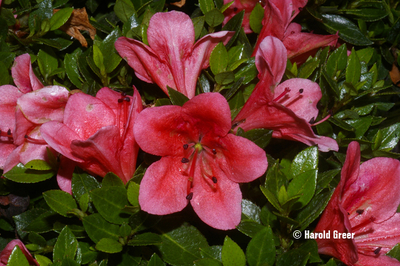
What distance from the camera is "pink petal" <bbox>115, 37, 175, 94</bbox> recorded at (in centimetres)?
136

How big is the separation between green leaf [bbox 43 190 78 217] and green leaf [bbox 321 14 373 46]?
1.38 meters

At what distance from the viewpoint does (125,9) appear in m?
1.66

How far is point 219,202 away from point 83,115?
1.67ft

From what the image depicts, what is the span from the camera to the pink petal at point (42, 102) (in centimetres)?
130

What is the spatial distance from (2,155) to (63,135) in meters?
0.45

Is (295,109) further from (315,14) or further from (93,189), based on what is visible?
(93,189)

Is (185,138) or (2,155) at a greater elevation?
(185,138)

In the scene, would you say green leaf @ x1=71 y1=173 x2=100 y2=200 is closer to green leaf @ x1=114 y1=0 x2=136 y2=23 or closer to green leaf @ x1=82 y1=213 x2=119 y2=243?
green leaf @ x1=82 y1=213 x2=119 y2=243

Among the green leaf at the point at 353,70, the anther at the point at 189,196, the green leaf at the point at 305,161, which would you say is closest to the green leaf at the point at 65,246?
the anther at the point at 189,196

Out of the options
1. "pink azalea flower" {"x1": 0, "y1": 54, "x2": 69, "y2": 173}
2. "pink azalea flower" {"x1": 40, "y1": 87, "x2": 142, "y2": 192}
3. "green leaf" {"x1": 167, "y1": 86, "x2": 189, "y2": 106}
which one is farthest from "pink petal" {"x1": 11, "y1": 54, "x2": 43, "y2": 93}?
"green leaf" {"x1": 167, "y1": 86, "x2": 189, "y2": 106}

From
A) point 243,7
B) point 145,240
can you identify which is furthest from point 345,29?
point 145,240

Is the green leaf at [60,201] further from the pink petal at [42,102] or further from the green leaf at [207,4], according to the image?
the green leaf at [207,4]

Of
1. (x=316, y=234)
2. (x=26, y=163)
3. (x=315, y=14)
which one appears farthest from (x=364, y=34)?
(x=26, y=163)

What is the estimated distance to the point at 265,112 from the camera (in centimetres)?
131
